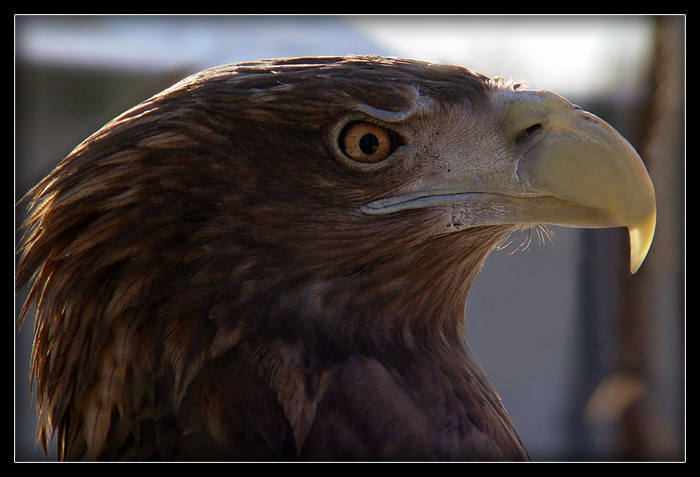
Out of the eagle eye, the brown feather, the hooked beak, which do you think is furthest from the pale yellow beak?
the eagle eye

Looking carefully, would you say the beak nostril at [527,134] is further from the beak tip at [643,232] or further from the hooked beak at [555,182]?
the beak tip at [643,232]

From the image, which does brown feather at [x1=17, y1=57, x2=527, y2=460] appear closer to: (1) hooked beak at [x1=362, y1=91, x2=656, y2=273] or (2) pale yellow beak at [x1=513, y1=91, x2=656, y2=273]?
(1) hooked beak at [x1=362, y1=91, x2=656, y2=273]

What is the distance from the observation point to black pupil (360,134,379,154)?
5.17 ft

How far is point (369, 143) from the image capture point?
1.58 metres

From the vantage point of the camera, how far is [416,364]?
1677mm

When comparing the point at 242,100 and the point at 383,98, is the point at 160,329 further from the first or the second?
the point at 383,98

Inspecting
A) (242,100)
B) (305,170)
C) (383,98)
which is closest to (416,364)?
(305,170)

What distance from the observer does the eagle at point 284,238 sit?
4.86 feet

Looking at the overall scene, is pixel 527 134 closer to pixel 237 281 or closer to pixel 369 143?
pixel 369 143

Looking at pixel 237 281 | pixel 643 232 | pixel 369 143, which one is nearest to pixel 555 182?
pixel 643 232

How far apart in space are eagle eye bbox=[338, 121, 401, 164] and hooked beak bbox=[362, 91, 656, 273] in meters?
0.12

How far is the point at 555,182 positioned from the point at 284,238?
0.68 meters
